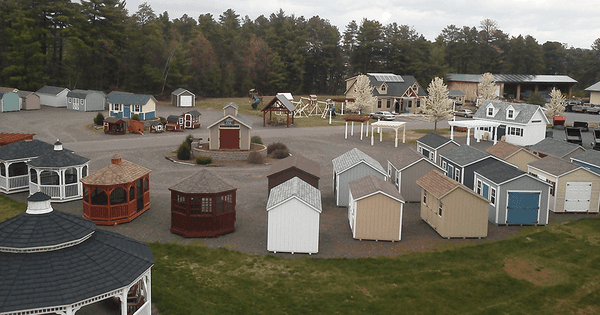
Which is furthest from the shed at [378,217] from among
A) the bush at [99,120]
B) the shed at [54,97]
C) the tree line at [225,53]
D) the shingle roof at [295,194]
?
the tree line at [225,53]

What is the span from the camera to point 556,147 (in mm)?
30922

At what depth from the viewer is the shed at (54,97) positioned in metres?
62.8

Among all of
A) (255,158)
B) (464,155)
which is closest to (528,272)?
(464,155)

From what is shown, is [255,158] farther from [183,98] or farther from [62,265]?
[183,98]

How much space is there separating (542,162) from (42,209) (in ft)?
76.5

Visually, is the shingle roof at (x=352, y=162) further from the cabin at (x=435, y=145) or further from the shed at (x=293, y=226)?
the cabin at (x=435, y=145)

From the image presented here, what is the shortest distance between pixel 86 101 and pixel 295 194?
4817 cm

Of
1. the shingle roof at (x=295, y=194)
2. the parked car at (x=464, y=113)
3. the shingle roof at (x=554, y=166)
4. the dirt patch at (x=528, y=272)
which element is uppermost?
the parked car at (x=464, y=113)

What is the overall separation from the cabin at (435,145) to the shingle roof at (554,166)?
5.45 m

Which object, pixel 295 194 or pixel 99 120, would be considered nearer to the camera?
pixel 295 194

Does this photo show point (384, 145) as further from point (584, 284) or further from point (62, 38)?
point (62, 38)

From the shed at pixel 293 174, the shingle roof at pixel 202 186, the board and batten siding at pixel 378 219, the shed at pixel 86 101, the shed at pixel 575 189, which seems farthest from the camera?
the shed at pixel 86 101

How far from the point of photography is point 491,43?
109688 millimetres

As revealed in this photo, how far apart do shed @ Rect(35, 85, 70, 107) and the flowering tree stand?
35.1 m
